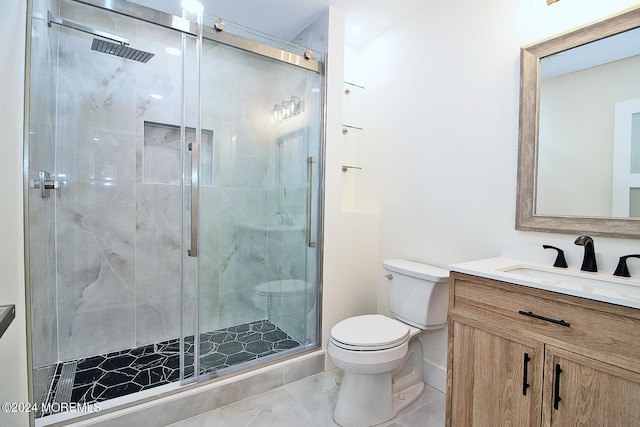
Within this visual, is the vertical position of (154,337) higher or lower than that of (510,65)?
lower

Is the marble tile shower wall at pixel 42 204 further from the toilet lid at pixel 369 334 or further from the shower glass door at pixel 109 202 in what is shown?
the toilet lid at pixel 369 334

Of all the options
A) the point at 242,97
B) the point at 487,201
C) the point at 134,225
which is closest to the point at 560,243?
the point at 487,201

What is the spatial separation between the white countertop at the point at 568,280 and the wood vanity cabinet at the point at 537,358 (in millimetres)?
28

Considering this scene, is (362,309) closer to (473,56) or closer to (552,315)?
(552,315)

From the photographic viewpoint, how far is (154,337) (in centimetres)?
246

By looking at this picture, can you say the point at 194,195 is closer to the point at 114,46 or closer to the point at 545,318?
the point at 114,46

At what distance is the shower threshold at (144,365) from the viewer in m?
1.75

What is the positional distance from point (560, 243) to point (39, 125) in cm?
268

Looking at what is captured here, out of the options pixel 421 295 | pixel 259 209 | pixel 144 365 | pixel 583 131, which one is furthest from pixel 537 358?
pixel 144 365

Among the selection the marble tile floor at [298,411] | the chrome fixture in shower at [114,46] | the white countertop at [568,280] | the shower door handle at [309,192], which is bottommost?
the marble tile floor at [298,411]

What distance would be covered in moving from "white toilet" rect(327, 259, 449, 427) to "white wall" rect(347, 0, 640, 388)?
0.76 ft

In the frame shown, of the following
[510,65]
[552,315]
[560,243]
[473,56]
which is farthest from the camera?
[473,56]

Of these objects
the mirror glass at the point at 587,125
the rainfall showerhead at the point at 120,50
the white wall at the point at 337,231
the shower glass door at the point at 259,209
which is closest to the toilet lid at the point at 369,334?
the white wall at the point at 337,231

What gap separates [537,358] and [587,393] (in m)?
0.16
